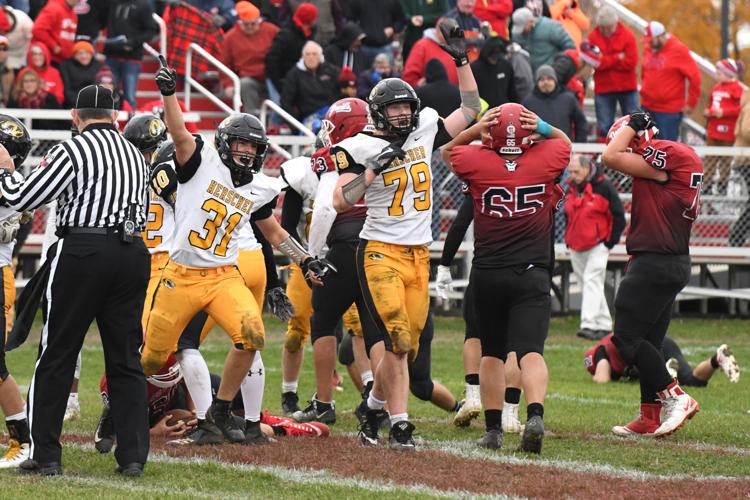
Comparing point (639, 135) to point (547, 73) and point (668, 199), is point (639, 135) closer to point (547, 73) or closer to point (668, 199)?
point (668, 199)

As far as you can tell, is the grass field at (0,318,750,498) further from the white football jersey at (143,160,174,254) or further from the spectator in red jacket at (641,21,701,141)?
the spectator in red jacket at (641,21,701,141)

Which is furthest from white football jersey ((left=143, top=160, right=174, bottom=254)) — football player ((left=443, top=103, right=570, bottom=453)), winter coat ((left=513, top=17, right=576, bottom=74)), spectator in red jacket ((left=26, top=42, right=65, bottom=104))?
winter coat ((left=513, top=17, right=576, bottom=74))

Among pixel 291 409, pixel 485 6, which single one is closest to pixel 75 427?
pixel 291 409

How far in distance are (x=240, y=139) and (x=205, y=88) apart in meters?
9.82

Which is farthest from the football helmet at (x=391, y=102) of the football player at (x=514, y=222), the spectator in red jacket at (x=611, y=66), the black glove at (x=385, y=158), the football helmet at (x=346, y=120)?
the spectator in red jacket at (x=611, y=66)

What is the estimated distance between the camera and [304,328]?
30.1ft

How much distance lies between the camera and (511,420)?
8227 millimetres

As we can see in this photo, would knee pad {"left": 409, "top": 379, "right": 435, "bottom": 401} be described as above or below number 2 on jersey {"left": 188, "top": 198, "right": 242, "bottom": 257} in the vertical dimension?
below

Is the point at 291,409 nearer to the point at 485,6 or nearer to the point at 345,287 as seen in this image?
the point at 345,287

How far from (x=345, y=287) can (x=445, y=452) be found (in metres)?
1.52

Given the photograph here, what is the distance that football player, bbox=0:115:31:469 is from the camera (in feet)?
23.0

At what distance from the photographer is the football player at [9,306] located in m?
7.00

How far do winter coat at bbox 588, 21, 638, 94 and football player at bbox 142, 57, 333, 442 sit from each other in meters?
9.20

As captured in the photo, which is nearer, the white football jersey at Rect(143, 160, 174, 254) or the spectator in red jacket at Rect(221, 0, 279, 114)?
the white football jersey at Rect(143, 160, 174, 254)
